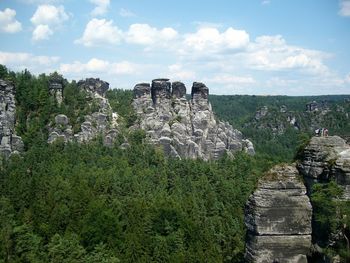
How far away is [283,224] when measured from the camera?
25422 millimetres

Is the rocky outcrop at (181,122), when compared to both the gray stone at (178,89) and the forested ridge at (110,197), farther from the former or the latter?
the forested ridge at (110,197)

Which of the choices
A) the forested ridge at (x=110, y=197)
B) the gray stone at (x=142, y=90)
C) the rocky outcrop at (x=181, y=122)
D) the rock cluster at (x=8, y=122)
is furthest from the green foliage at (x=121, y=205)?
the gray stone at (x=142, y=90)

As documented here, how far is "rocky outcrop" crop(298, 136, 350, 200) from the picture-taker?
25.3m

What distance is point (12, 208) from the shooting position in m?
56.6

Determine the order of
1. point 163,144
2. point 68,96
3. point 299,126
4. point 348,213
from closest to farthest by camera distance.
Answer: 1. point 348,213
2. point 163,144
3. point 68,96
4. point 299,126

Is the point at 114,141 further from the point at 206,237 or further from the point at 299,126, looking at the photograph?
the point at 299,126

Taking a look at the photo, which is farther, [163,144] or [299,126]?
[299,126]

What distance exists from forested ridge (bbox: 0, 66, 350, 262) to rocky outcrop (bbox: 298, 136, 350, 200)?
342cm

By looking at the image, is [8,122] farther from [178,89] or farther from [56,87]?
[178,89]

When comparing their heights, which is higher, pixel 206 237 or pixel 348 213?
pixel 348 213

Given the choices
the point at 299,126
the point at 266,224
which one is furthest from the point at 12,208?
the point at 299,126

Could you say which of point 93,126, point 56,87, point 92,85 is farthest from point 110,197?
point 92,85

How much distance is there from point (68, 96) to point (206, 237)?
54028 millimetres

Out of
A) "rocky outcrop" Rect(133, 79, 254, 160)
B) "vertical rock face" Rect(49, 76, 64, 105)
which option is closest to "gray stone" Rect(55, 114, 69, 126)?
"vertical rock face" Rect(49, 76, 64, 105)
